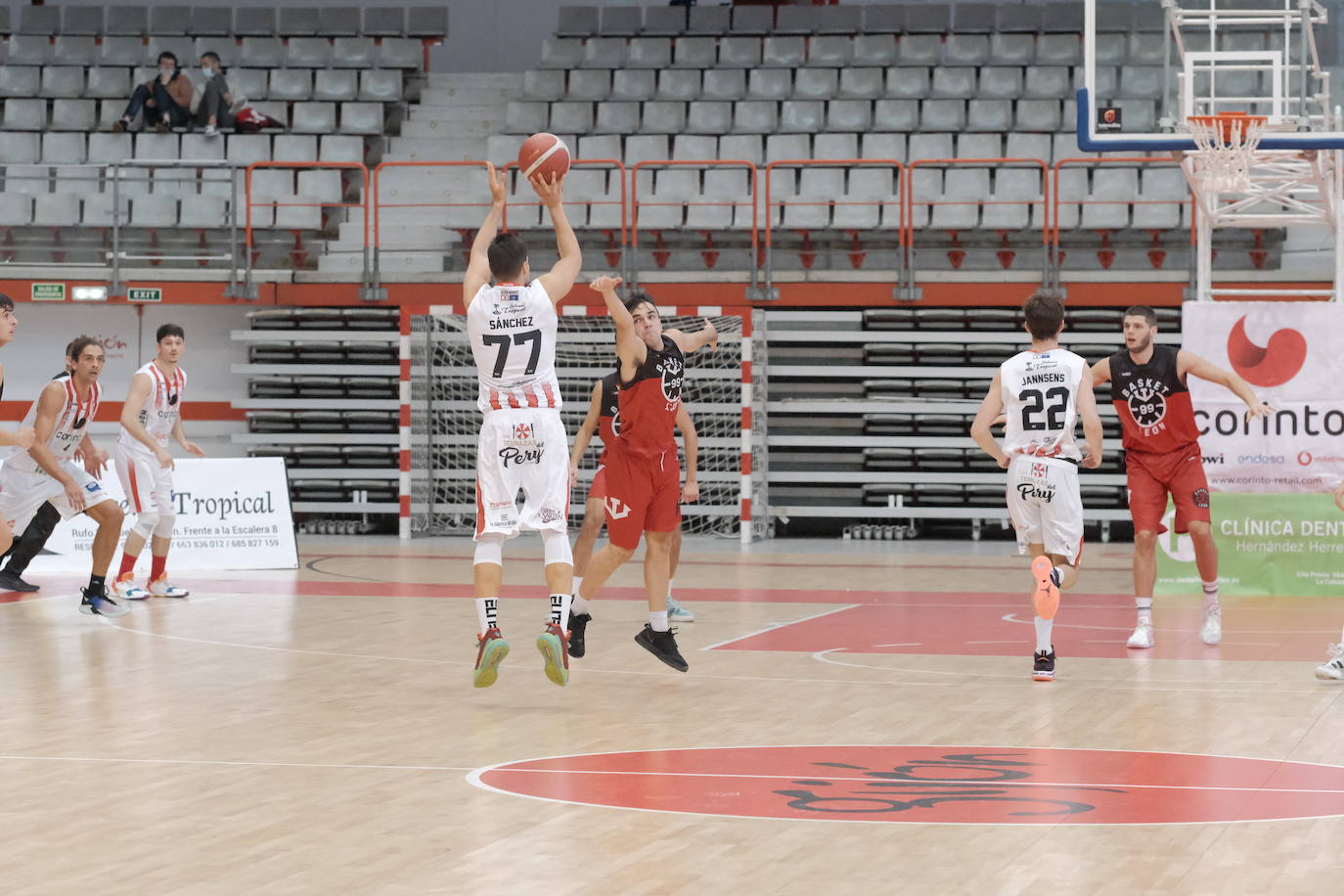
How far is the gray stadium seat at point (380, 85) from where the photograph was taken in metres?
20.5

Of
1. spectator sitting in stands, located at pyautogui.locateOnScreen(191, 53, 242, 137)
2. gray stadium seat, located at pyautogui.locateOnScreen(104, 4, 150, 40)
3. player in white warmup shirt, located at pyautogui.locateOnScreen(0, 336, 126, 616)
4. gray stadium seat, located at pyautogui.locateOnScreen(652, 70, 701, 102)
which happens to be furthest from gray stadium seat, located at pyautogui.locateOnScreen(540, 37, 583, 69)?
player in white warmup shirt, located at pyautogui.locateOnScreen(0, 336, 126, 616)

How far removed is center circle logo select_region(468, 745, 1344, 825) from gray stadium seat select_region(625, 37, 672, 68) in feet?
49.9

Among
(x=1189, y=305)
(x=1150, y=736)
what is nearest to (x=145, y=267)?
(x=1189, y=305)

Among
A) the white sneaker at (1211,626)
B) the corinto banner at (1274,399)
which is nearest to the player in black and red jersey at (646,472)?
the white sneaker at (1211,626)

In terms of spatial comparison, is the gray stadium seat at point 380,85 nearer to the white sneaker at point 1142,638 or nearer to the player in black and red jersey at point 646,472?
the player in black and red jersey at point 646,472

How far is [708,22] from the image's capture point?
68.6ft

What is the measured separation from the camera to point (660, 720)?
6.70m

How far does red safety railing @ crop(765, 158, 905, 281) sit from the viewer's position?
16547 millimetres

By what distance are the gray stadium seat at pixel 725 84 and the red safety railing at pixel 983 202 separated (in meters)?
2.68

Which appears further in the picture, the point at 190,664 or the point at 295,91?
the point at 295,91

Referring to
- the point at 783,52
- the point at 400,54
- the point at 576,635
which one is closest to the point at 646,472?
the point at 576,635

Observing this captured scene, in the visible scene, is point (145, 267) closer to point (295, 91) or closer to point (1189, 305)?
point (295, 91)

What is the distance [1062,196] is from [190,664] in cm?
1169

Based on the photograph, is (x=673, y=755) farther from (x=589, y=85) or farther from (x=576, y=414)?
(x=589, y=85)
